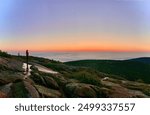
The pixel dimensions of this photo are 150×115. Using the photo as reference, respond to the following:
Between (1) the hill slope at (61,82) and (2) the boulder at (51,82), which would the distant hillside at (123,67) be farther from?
(2) the boulder at (51,82)

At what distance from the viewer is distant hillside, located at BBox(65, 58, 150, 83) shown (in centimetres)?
986

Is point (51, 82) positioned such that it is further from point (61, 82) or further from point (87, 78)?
point (87, 78)

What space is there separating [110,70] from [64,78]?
3.43 feet

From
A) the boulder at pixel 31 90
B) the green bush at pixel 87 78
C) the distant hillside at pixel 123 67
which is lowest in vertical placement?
the boulder at pixel 31 90

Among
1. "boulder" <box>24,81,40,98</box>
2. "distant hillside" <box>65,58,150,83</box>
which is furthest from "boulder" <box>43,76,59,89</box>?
"distant hillside" <box>65,58,150,83</box>

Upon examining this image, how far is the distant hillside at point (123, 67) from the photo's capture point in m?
9.86

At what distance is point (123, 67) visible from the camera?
9945mm

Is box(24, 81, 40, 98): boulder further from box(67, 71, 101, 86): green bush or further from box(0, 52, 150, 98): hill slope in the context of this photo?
box(67, 71, 101, 86): green bush

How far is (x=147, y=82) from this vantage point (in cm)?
995

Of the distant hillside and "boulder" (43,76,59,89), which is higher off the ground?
the distant hillside

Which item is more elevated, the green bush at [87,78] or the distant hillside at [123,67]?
the distant hillside at [123,67]

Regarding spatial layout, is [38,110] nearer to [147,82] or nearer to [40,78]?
[40,78]

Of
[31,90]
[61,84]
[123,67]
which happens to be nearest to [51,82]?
[61,84]

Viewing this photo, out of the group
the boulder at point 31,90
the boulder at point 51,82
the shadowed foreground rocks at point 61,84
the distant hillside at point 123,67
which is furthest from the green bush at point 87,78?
the boulder at point 31,90
